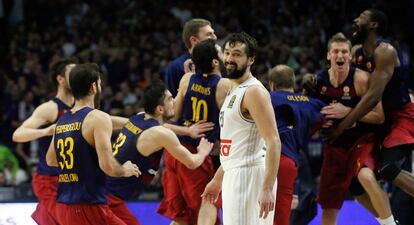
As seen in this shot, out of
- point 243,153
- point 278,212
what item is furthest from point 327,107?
point 243,153

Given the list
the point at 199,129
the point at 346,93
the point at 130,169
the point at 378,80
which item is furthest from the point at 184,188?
the point at 378,80

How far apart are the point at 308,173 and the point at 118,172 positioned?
515 cm

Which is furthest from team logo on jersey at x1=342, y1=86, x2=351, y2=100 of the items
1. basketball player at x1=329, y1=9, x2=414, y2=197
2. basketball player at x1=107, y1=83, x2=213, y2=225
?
basketball player at x1=107, y1=83, x2=213, y2=225

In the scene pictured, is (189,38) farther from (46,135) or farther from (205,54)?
(46,135)

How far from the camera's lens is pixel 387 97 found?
8.53 meters

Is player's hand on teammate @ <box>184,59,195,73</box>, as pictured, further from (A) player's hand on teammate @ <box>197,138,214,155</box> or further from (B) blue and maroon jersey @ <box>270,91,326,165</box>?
(A) player's hand on teammate @ <box>197,138,214,155</box>

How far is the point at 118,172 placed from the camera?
22.7 ft

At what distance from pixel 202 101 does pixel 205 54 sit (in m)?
0.46

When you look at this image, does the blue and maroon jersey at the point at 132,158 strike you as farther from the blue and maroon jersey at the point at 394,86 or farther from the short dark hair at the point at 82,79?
the blue and maroon jersey at the point at 394,86

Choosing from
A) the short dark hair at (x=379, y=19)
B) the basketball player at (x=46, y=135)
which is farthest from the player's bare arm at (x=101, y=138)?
the short dark hair at (x=379, y=19)

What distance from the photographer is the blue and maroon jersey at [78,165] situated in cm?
688

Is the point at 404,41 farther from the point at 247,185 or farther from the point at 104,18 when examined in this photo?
the point at 247,185

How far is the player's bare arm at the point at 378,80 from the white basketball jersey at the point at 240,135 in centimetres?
193

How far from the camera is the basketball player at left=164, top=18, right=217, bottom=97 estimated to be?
867 cm
